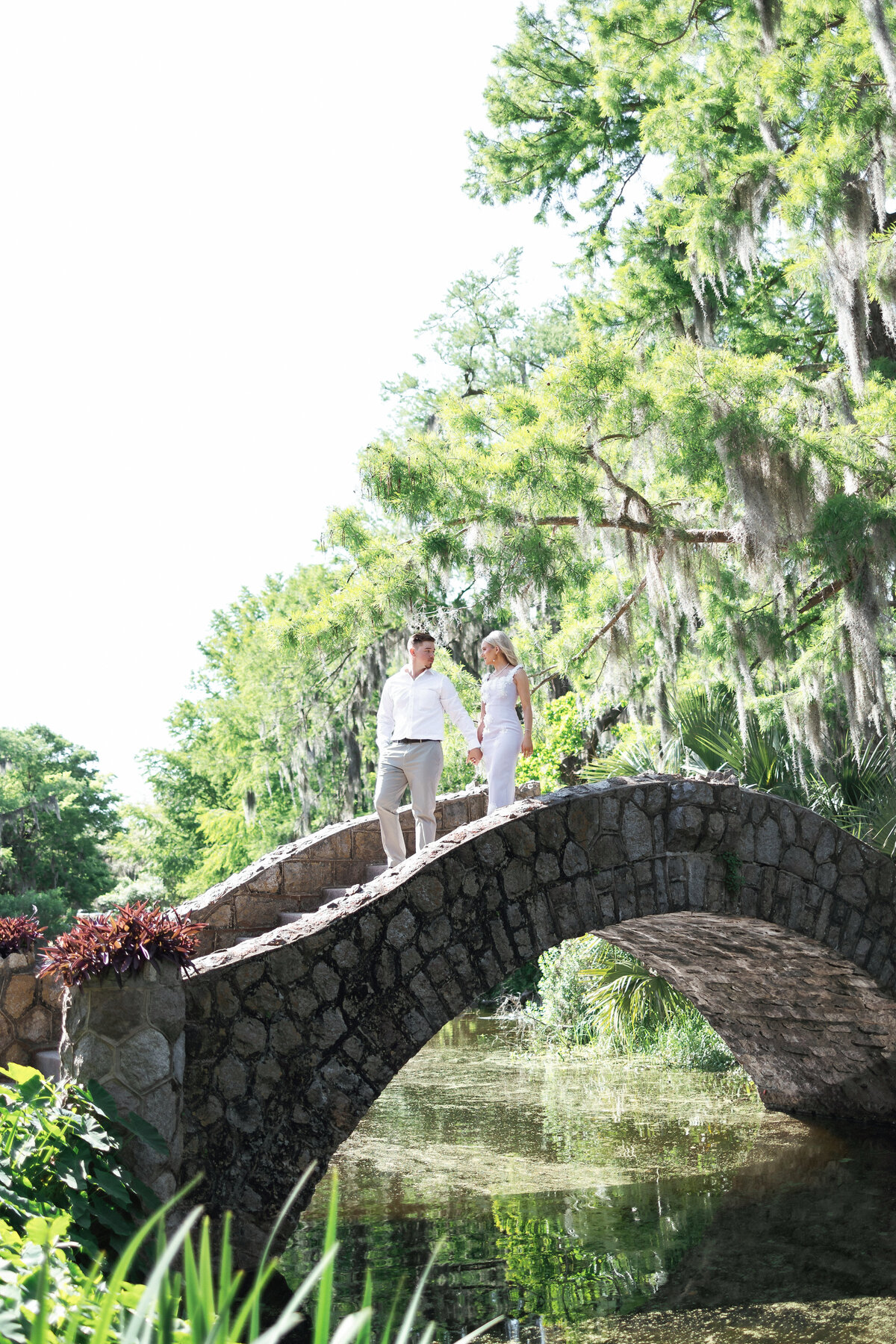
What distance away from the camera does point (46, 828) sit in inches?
1226

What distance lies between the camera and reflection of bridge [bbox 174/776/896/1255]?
16.3 ft

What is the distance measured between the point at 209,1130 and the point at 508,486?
17.5 feet

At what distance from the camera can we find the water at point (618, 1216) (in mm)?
5062

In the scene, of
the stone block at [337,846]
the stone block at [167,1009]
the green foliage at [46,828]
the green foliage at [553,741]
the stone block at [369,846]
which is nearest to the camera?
the stone block at [167,1009]

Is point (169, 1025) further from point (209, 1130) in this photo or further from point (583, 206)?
point (583, 206)

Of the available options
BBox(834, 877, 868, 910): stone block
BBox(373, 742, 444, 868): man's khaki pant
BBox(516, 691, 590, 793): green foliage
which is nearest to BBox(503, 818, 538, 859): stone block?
BBox(373, 742, 444, 868): man's khaki pant

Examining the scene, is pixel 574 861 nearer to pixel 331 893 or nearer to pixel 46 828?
pixel 331 893

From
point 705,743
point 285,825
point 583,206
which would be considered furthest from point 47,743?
point 705,743

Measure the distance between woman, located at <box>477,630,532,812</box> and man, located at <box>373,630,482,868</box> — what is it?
0.43 ft

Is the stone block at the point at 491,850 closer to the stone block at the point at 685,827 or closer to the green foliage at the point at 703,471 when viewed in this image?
the stone block at the point at 685,827

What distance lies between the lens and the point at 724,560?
31.0 ft

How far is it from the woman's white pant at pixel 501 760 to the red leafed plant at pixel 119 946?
2.65 meters

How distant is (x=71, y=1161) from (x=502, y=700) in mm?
3760

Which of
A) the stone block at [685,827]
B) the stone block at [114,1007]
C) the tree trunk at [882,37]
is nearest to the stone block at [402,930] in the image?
the stone block at [114,1007]
